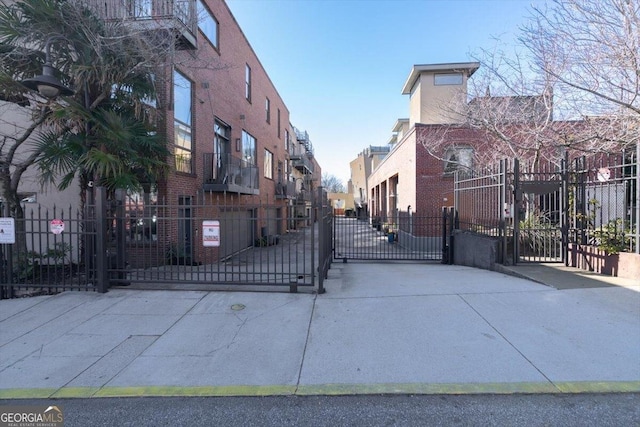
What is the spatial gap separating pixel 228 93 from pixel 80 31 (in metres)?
7.98

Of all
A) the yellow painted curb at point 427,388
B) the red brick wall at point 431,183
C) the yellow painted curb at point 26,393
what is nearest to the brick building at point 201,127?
the yellow painted curb at point 26,393

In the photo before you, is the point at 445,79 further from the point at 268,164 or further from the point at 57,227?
the point at 57,227

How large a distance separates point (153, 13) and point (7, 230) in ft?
19.3

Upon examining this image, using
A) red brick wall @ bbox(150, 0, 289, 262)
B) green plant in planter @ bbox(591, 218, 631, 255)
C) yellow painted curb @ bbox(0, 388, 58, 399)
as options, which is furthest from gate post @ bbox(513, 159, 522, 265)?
yellow painted curb @ bbox(0, 388, 58, 399)

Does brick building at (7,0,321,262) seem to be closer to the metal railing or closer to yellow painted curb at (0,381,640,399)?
the metal railing

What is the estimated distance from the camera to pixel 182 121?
432 inches

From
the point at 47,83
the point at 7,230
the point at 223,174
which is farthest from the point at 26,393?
the point at 223,174

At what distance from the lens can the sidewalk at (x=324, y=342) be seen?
11.3ft

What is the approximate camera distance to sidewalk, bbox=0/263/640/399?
11.3 feet

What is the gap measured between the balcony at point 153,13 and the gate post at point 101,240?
370 cm

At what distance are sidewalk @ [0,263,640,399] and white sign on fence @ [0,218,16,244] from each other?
115cm

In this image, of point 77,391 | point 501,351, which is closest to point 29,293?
point 77,391

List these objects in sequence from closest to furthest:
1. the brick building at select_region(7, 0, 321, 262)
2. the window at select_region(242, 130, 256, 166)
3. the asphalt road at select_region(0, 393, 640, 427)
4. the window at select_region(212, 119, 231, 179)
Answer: the asphalt road at select_region(0, 393, 640, 427) → the brick building at select_region(7, 0, 321, 262) → the window at select_region(212, 119, 231, 179) → the window at select_region(242, 130, 256, 166)

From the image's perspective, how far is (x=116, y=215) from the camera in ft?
22.0
